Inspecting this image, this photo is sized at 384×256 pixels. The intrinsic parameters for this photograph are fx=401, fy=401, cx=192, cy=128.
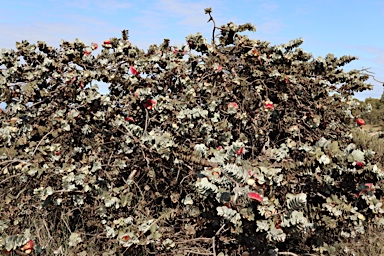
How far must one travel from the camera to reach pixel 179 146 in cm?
331

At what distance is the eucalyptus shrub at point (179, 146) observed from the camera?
8.74 ft

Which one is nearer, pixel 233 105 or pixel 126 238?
pixel 126 238

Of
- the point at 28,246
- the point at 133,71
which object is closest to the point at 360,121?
the point at 133,71

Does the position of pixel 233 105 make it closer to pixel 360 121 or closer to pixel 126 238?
pixel 360 121

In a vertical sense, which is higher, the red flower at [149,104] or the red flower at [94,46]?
the red flower at [94,46]

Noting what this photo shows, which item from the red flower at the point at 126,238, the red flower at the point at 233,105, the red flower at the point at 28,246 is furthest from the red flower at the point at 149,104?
the red flower at the point at 28,246

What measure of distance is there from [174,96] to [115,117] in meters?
0.61

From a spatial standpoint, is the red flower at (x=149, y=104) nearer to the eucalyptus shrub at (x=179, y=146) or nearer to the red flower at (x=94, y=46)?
the eucalyptus shrub at (x=179, y=146)

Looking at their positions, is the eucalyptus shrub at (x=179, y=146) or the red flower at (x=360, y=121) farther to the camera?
the red flower at (x=360, y=121)

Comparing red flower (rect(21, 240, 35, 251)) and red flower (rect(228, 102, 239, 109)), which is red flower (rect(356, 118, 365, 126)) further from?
red flower (rect(21, 240, 35, 251))

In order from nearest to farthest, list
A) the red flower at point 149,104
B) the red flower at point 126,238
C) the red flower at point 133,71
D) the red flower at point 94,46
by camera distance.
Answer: the red flower at point 126,238 → the red flower at point 149,104 → the red flower at point 133,71 → the red flower at point 94,46

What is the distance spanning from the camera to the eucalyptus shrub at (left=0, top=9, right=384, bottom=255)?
2.66 meters

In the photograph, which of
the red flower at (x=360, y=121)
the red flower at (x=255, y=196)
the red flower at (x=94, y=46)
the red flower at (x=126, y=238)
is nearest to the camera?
the red flower at (x=255, y=196)

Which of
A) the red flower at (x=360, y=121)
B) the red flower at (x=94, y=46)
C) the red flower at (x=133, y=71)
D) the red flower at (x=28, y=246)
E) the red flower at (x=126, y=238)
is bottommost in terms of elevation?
the red flower at (x=28, y=246)
